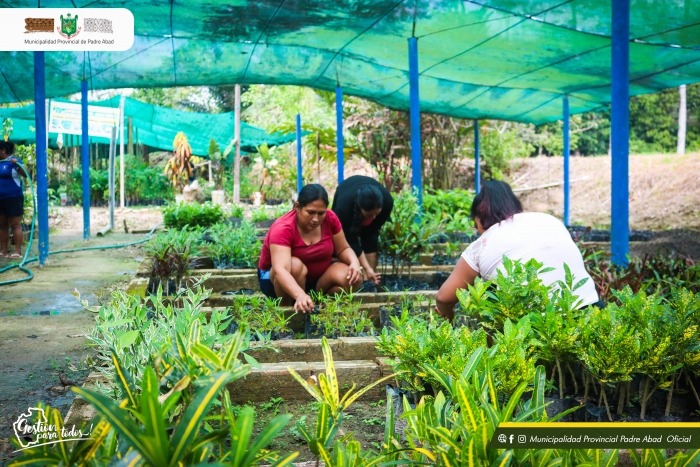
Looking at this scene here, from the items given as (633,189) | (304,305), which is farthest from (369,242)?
(633,189)

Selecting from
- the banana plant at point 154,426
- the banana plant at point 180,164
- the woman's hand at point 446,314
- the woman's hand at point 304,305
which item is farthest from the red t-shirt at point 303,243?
the banana plant at point 180,164

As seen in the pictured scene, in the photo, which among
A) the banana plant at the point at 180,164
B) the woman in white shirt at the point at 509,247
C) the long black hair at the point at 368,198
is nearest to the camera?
the woman in white shirt at the point at 509,247

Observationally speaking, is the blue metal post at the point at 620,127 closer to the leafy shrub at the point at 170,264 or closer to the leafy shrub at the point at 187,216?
the leafy shrub at the point at 170,264

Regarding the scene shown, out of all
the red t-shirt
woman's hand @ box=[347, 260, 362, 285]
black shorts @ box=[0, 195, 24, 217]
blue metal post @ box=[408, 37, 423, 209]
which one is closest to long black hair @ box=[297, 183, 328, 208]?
the red t-shirt

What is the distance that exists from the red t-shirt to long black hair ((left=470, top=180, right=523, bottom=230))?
4.27ft

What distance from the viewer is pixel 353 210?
4.62 metres

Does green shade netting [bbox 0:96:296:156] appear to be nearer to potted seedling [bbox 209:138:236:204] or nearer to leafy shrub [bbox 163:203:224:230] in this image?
potted seedling [bbox 209:138:236:204]

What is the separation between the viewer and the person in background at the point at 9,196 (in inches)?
273

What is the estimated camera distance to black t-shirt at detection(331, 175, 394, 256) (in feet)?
15.2

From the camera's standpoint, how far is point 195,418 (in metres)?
1.06

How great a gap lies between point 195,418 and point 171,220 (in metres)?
8.75

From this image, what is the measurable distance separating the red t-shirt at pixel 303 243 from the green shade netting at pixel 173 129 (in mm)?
12025

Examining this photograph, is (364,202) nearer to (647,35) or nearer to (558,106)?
(647,35)

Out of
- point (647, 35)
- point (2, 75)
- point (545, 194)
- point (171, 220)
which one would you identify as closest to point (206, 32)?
point (2, 75)
